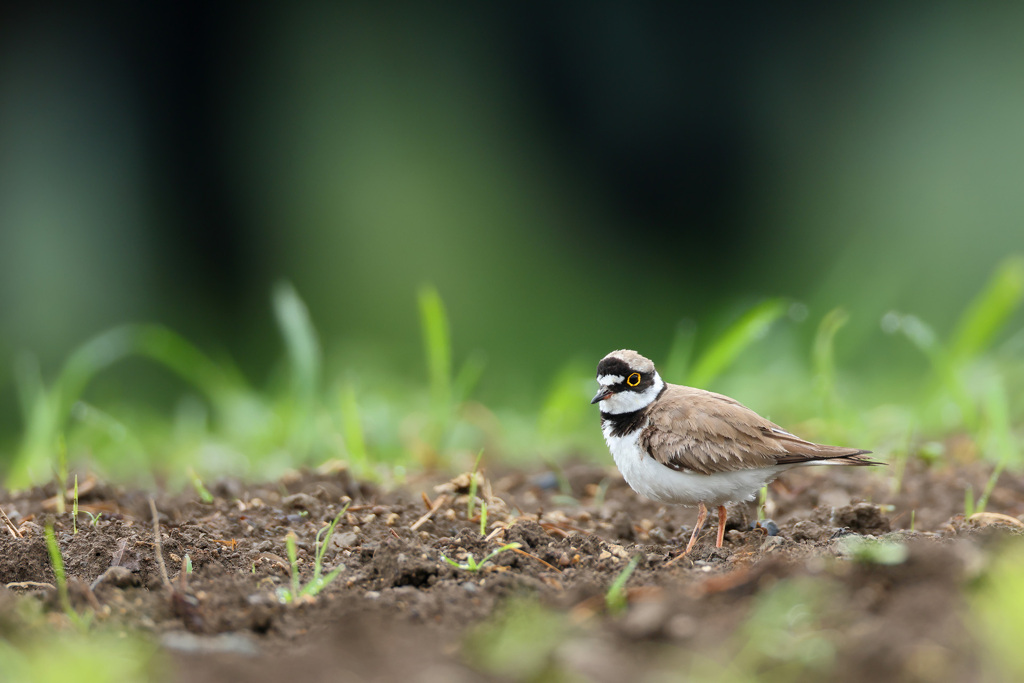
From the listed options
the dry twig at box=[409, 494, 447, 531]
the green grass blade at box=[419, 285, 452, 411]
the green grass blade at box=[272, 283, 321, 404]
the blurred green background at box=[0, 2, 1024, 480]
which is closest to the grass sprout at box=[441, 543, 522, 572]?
the dry twig at box=[409, 494, 447, 531]

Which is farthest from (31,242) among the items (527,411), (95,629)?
(95,629)

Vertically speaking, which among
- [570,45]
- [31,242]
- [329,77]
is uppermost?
[570,45]

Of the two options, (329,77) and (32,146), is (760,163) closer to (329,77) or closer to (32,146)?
(329,77)

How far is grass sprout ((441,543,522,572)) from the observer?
266cm

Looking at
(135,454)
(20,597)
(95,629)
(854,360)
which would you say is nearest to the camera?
(95,629)

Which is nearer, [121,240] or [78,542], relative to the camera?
[78,542]

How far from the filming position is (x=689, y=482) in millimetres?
3316

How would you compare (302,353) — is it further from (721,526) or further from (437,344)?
(721,526)

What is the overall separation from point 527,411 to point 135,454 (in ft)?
9.17

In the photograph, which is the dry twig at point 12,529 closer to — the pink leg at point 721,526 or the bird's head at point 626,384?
the bird's head at point 626,384

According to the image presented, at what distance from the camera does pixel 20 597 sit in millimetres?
2420

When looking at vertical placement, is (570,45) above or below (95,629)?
above

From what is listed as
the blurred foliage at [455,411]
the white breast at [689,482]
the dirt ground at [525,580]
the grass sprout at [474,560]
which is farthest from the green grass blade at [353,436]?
the grass sprout at [474,560]

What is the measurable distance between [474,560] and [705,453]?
1.04 metres
